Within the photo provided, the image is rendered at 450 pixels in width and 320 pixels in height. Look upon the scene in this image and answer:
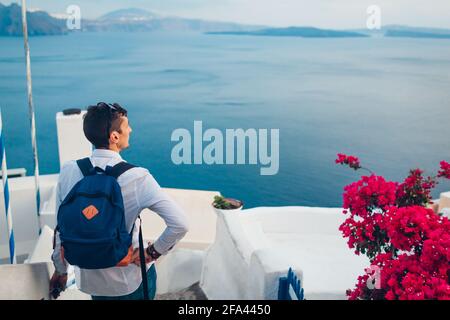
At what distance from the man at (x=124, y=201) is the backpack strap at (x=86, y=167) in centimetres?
2

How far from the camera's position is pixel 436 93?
69.8 meters

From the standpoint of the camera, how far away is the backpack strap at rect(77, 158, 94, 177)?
5.90 feet

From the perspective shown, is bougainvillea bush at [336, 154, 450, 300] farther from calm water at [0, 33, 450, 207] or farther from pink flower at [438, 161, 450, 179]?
calm water at [0, 33, 450, 207]

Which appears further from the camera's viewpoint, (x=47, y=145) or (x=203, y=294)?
(x=47, y=145)

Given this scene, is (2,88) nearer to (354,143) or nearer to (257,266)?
(354,143)

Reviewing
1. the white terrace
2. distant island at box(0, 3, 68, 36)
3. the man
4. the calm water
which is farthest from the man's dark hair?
distant island at box(0, 3, 68, 36)

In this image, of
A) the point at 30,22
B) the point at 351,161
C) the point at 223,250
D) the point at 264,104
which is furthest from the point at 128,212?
the point at 30,22

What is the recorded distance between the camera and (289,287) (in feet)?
8.67

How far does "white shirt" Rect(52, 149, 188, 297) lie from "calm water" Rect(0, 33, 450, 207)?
105 ft

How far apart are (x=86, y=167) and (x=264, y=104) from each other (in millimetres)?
66095

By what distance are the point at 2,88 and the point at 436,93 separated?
59254 mm

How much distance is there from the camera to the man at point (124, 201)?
5.90ft

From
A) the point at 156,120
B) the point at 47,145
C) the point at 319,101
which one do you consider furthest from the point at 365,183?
the point at 319,101

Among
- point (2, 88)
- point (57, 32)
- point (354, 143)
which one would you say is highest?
point (57, 32)
